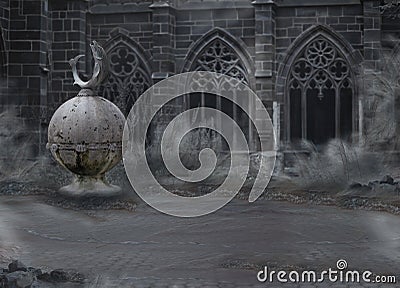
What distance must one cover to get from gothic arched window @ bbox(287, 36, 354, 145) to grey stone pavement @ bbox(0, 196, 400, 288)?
9.14 metres

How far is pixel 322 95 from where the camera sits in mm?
16438

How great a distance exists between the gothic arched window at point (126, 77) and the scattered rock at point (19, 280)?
1293 cm

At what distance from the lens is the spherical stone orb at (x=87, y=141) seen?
8.09 meters

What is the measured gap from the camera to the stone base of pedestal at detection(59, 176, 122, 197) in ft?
26.2

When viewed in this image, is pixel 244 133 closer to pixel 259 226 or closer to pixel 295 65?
pixel 295 65

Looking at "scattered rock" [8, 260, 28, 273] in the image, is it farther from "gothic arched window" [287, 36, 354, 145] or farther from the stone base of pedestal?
"gothic arched window" [287, 36, 354, 145]

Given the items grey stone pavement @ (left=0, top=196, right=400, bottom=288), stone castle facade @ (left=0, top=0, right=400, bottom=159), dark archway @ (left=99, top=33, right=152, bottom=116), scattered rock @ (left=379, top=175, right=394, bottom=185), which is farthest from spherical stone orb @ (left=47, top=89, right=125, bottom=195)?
dark archway @ (left=99, top=33, right=152, bottom=116)

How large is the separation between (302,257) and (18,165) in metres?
8.27

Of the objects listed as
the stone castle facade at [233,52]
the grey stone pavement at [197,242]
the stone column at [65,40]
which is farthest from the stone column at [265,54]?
the grey stone pavement at [197,242]

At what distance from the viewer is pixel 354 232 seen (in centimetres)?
609

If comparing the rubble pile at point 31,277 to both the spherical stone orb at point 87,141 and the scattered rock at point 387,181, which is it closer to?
the spherical stone orb at point 87,141

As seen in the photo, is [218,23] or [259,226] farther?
[218,23]

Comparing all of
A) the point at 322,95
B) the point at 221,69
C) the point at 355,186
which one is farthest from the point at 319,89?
the point at 355,186

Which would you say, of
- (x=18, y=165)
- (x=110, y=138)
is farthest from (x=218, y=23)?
(x=110, y=138)
